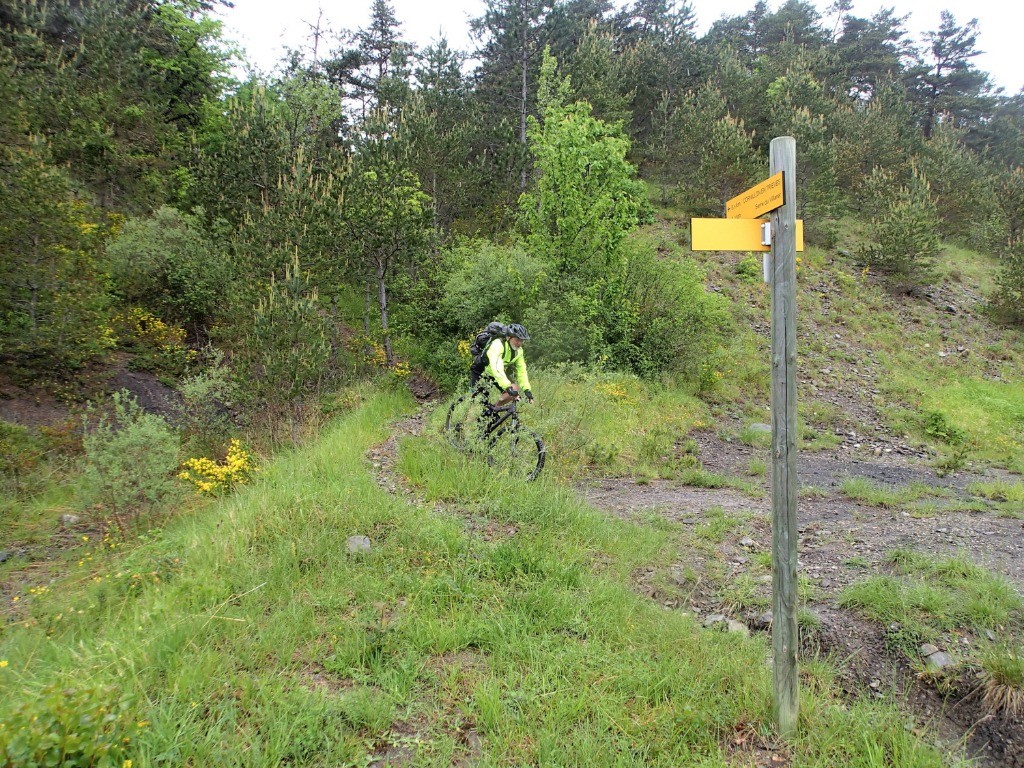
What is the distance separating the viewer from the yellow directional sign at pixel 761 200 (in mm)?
2895

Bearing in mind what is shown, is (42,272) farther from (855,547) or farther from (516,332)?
(855,547)

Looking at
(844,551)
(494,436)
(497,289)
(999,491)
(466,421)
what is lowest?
(999,491)

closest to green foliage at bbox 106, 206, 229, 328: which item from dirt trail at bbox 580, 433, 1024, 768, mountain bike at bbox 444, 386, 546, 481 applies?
mountain bike at bbox 444, 386, 546, 481

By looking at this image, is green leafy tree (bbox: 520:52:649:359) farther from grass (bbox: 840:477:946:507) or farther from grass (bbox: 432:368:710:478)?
grass (bbox: 840:477:946:507)

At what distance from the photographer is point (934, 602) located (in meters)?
4.33

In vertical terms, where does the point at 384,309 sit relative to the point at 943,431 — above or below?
above

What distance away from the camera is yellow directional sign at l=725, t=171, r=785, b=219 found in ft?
9.50

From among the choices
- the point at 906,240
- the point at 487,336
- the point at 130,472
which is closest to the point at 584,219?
the point at 487,336

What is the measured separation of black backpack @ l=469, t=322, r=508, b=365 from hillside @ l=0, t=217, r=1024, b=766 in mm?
1288

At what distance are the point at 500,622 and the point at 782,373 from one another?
2350 mm

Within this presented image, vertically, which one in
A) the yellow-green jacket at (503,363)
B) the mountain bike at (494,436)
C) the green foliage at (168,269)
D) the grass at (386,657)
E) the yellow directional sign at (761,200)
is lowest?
the grass at (386,657)

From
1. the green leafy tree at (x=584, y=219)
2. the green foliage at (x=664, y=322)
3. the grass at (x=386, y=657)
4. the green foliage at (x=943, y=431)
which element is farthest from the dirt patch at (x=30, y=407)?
the green foliage at (x=943, y=431)

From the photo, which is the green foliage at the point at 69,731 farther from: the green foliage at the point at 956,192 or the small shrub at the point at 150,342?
the green foliage at the point at 956,192

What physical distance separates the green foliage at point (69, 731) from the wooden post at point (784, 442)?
3087 millimetres
